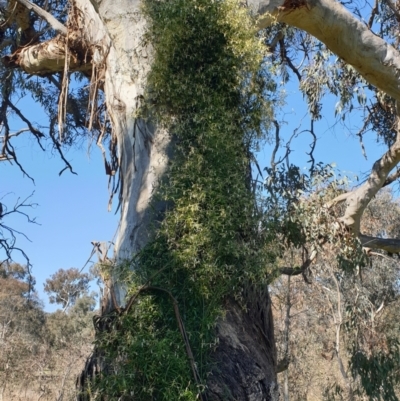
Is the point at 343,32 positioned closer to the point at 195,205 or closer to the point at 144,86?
the point at 144,86

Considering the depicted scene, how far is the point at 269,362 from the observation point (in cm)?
270

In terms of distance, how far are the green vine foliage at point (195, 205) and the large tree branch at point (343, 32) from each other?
29.0 inches

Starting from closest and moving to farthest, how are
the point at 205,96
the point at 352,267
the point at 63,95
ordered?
the point at 205,96
the point at 63,95
the point at 352,267

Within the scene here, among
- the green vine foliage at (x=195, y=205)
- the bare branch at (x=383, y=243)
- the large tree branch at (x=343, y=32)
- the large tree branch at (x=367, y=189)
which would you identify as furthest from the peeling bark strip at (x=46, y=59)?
the bare branch at (x=383, y=243)

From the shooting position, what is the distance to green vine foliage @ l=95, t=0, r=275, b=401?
88.7 inches

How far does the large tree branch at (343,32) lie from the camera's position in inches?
146

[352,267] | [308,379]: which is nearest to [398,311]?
[308,379]

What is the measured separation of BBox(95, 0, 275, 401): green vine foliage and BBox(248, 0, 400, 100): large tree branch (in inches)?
29.0

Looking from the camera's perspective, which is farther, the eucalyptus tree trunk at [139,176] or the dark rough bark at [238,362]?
the eucalyptus tree trunk at [139,176]

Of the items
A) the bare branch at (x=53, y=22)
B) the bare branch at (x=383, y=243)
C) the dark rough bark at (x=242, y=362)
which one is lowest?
the dark rough bark at (x=242, y=362)

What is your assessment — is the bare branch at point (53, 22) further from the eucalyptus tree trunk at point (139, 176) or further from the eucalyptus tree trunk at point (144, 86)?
the eucalyptus tree trunk at point (139, 176)

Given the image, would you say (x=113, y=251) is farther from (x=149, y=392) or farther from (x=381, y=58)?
(x=381, y=58)

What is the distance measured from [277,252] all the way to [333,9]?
6.54 ft

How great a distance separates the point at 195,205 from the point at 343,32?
81.4 inches
